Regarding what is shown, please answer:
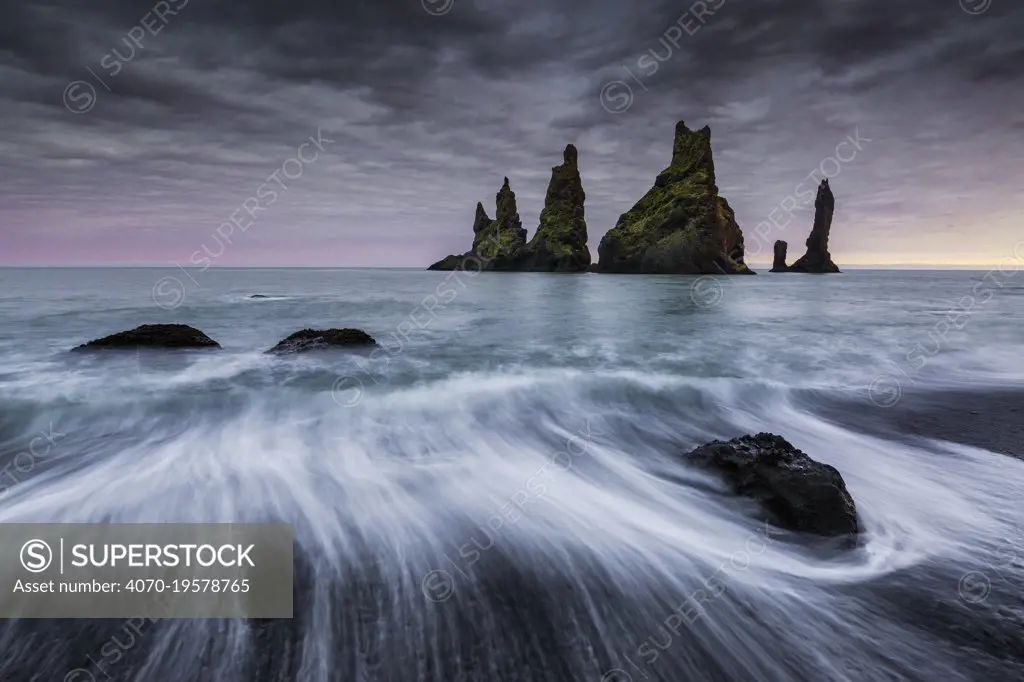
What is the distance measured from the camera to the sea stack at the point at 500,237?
123438 mm

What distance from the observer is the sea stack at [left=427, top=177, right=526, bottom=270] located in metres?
123

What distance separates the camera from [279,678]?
9.69 ft

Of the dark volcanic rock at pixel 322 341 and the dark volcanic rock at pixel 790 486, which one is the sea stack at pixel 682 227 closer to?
the dark volcanic rock at pixel 322 341

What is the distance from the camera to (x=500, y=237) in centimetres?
→ 12738

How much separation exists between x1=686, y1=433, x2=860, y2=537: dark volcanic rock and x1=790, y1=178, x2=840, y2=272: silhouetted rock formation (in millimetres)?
146658

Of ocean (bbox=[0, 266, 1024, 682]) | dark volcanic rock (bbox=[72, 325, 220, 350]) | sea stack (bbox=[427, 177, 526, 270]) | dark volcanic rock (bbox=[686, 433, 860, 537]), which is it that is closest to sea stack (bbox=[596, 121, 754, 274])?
sea stack (bbox=[427, 177, 526, 270])

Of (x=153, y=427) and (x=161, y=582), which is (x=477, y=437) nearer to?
(x=161, y=582)

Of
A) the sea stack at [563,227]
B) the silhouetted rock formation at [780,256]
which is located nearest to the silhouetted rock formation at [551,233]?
the sea stack at [563,227]

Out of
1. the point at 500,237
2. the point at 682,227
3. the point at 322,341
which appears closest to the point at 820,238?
the point at 682,227

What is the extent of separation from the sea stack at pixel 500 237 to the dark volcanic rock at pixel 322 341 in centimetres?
10936

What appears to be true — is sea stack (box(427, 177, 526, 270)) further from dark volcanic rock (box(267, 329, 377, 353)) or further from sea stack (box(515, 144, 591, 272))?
dark volcanic rock (box(267, 329, 377, 353))

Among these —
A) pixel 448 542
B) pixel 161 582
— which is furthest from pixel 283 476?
pixel 448 542

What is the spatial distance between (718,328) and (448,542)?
1830 cm

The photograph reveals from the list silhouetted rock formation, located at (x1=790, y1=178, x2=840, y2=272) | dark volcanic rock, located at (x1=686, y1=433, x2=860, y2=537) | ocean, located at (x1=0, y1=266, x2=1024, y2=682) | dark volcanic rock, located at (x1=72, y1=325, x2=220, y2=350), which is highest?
silhouetted rock formation, located at (x1=790, y1=178, x2=840, y2=272)
